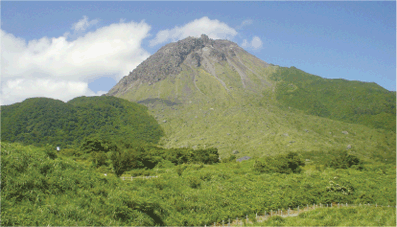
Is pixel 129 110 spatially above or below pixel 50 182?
above

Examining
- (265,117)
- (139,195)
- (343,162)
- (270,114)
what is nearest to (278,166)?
(343,162)

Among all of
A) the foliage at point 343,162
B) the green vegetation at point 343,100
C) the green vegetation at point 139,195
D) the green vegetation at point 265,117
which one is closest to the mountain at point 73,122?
the green vegetation at point 265,117

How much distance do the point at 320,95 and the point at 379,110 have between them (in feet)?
125

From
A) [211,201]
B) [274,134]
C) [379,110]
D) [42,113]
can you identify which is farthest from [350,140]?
[42,113]

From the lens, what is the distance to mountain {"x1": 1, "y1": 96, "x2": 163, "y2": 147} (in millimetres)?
99312

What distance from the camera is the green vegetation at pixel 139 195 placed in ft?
36.0

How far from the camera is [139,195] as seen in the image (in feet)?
57.4

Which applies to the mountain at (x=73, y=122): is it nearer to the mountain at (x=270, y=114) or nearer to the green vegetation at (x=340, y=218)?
the mountain at (x=270, y=114)

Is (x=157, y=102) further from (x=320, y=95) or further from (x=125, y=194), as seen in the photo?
(x=125, y=194)

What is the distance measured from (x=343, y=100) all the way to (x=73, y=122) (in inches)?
6261

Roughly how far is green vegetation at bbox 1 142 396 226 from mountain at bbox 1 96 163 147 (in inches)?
3472

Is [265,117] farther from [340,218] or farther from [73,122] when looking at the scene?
[340,218]

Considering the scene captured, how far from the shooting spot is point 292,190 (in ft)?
86.6

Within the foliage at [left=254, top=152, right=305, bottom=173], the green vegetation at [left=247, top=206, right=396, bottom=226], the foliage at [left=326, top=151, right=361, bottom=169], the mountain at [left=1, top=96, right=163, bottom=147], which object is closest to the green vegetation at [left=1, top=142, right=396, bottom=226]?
the green vegetation at [left=247, top=206, right=396, bottom=226]
